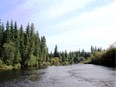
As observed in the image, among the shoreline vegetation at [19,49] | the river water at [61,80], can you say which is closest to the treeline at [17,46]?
the shoreline vegetation at [19,49]

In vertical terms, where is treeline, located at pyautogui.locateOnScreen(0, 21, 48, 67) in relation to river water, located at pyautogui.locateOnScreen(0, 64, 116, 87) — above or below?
above

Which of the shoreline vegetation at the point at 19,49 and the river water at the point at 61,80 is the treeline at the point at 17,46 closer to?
the shoreline vegetation at the point at 19,49

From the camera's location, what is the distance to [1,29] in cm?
9700

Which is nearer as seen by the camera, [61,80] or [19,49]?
[61,80]

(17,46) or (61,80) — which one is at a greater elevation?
(17,46)

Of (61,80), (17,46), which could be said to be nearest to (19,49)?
(17,46)

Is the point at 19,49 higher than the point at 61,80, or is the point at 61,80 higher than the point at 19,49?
the point at 19,49

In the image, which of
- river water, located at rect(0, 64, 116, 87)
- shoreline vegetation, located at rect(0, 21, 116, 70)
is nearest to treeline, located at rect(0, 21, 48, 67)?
shoreline vegetation, located at rect(0, 21, 116, 70)

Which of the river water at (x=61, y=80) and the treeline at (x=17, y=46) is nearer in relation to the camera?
the river water at (x=61, y=80)

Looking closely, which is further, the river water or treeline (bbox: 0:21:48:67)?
treeline (bbox: 0:21:48:67)

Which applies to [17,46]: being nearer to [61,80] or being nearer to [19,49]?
[19,49]

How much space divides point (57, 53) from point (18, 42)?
97891 millimetres

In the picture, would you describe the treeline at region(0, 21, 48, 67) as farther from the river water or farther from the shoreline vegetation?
the river water

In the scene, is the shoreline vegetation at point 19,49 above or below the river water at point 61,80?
above
